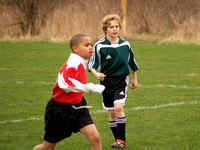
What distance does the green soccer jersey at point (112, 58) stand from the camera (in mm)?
6207

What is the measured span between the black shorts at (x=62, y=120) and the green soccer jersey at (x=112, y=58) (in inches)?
55.6

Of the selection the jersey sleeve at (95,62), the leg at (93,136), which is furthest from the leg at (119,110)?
the leg at (93,136)

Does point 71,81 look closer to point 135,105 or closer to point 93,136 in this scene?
point 93,136

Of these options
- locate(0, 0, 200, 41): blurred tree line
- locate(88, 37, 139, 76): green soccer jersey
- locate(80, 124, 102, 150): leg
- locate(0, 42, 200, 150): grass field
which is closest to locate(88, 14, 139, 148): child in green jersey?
locate(88, 37, 139, 76): green soccer jersey

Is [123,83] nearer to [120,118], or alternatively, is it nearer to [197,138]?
[120,118]

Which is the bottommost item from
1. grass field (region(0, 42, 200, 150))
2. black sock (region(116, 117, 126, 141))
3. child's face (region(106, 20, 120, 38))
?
grass field (region(0, 42, 200, 150))

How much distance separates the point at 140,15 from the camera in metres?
30.4

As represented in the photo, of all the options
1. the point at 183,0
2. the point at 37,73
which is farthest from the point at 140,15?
the point at 37,73

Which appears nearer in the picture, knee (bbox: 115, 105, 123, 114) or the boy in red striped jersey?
the boy in red striped jersey

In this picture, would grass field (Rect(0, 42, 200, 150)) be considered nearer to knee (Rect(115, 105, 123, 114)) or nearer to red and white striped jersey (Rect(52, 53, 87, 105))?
knee (Rect(115, 105, 123, 114))

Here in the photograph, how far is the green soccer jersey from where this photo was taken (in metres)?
6.21

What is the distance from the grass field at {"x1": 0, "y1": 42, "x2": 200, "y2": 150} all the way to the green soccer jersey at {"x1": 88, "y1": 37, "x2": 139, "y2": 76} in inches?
40.9

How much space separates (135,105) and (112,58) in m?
3.11

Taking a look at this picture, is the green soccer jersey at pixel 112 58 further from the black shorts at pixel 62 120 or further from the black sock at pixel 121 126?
the black shorts at pixel 62 120
